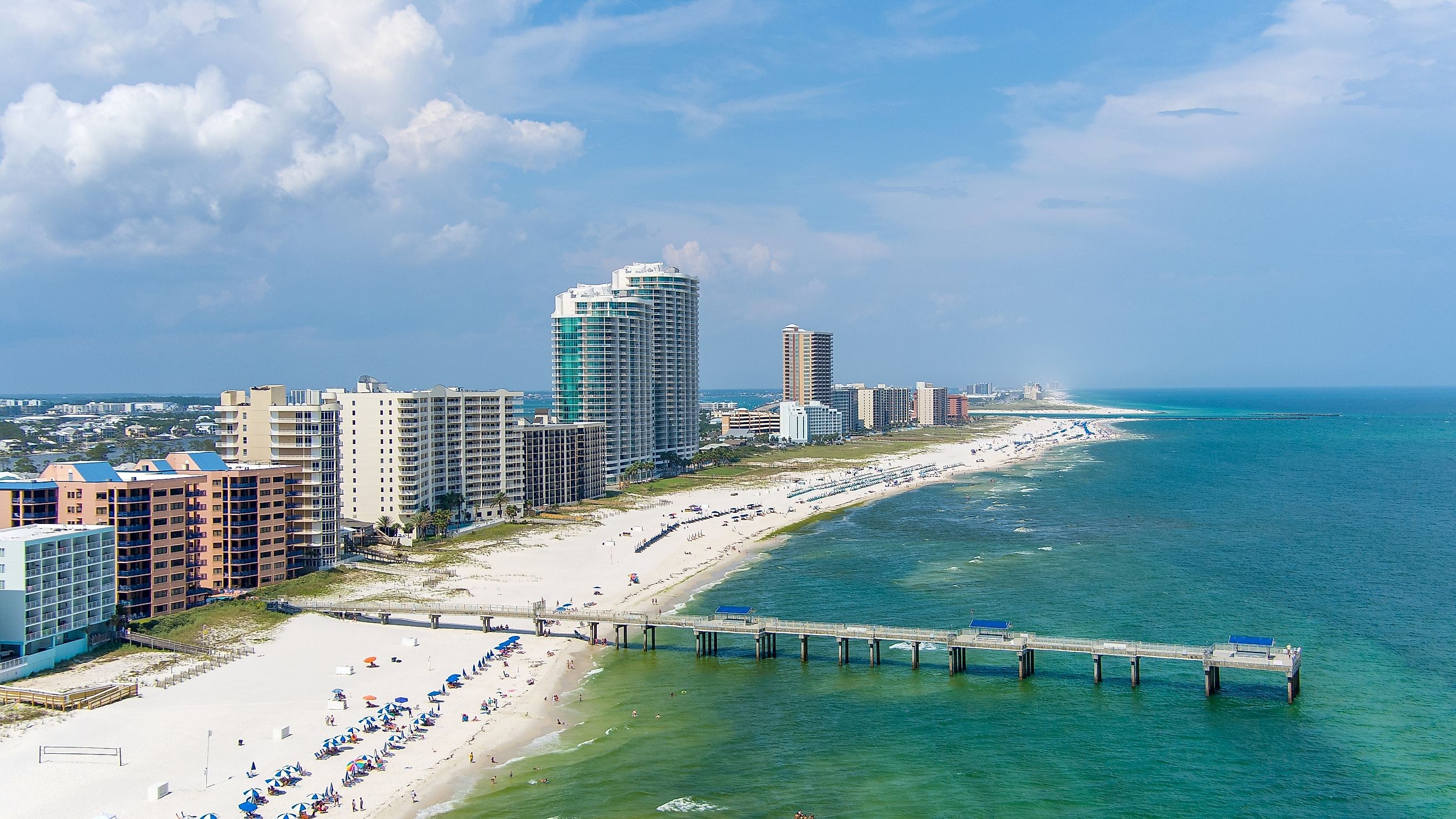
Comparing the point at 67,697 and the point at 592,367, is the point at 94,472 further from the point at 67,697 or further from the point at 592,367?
the point at 592,367

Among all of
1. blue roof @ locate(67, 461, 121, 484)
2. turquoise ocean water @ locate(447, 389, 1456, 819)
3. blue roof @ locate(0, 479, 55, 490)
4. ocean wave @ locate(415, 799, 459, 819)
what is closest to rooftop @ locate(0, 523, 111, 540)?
blue roof @ locate(67, 461, 121, 484)

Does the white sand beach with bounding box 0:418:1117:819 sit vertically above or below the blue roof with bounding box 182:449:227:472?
below

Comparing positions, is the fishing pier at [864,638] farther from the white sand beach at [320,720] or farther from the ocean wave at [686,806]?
the ocean wave at [686,806]

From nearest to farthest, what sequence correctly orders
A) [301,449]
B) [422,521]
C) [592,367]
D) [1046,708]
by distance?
[1046,708], [301,449], [422,521], [592,367]

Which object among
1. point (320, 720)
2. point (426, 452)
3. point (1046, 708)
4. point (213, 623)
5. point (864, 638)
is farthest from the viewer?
point (426, 452)

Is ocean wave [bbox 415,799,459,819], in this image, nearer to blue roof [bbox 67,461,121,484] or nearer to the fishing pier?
the fishing pier

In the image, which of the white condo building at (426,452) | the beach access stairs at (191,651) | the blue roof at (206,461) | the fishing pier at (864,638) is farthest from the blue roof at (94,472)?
the white condo building at (426,452)

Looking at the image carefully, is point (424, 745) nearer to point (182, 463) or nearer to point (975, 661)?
point (975, 661)

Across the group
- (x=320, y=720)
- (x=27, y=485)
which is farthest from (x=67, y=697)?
(x=27, y=485)
